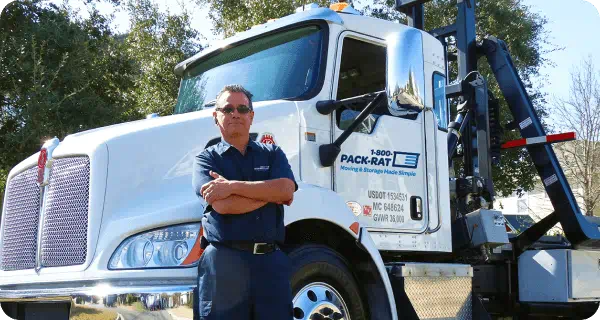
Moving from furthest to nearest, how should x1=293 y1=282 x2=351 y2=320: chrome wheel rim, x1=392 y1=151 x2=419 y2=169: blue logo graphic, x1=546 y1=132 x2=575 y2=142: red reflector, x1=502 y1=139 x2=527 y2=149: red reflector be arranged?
x1=502 y1=139 x2=527 y2=149: red reflector, x1=546 y1=132 x2=575 y2=142: red reflector, x1=392 y1=151 x2=419 y2=169: blue logo graphic, x1=293 y1=282 x2=351 y2=320: chrome wheel rim

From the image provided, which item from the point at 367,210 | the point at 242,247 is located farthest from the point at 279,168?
the point at 367,210

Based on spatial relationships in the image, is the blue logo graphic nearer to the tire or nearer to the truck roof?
the truck roof

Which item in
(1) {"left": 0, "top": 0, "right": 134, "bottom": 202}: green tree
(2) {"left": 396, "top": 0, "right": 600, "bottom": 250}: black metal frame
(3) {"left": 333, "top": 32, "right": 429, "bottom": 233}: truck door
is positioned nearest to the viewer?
(3) {"left": 333, "top": 32, "right": 429, "bottom": 233}: truck door

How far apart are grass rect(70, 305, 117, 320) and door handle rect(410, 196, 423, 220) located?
8.74ft

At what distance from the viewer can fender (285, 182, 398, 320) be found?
13.1 feet

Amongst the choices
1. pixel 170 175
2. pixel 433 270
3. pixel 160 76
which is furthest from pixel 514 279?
pixel 160 76

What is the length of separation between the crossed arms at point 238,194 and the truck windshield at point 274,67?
158 cm

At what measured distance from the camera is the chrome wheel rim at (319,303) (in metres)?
3.95

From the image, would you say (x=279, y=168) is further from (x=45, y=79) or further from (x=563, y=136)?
(x=45, y=79)

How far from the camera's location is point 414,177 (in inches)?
211

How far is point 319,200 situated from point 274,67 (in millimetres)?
1276

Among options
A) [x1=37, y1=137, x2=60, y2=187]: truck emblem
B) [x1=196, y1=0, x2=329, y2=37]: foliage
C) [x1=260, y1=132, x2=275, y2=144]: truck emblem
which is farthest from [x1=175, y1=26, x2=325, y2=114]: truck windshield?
[x1=196, y1=0, x2=329, y2=37]: foliage

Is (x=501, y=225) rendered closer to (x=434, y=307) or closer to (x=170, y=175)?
(x=434, y=307)

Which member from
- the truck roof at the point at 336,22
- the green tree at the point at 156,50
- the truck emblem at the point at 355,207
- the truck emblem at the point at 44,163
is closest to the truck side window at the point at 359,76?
the truck roof at the point at 336,22
